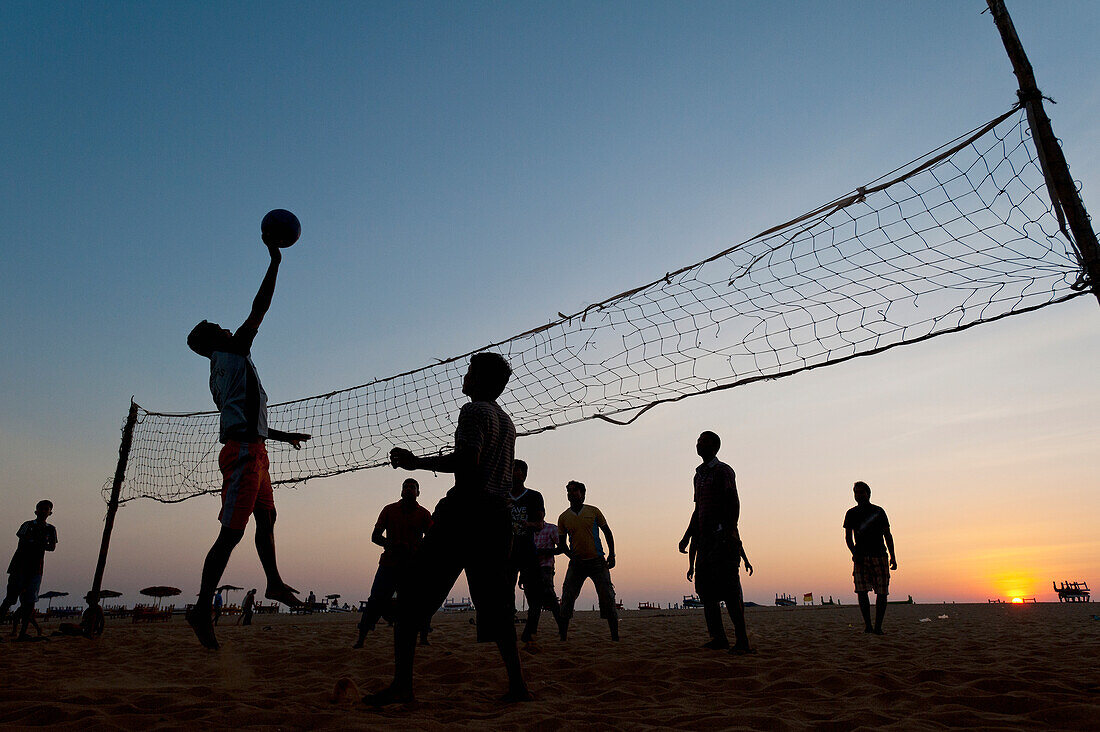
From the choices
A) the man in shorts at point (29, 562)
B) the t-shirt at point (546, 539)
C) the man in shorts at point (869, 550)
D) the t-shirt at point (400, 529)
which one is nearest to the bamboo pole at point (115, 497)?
the man in shorts at point (29, 562)

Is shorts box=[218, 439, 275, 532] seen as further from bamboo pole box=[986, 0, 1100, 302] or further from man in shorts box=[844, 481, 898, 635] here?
man in shorts box=[844, 481, 898, 635]

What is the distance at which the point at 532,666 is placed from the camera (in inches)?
162

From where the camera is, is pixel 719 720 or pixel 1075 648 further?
pixel 1075 648

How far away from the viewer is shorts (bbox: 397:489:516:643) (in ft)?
9.61

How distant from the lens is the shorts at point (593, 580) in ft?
21.0

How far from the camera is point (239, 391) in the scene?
3699 mm

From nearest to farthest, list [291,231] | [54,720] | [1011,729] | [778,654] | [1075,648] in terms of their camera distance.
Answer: [1011,729], [54,720], [291,231], [778,654], [1075,648]

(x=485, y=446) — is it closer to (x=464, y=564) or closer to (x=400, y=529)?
(x=464, y=564)

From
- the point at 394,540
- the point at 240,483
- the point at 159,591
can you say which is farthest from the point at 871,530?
the point at 159,591

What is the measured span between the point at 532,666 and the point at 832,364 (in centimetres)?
266

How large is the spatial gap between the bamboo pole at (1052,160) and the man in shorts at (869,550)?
14.7ft

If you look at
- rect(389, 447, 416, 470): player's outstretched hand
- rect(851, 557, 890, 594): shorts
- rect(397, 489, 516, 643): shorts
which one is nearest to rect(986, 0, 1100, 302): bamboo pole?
rect(397, 489, 516, 643): shorts

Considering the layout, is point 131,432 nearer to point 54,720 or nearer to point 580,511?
point 580,511

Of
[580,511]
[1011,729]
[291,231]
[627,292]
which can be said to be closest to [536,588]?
[580,511]
